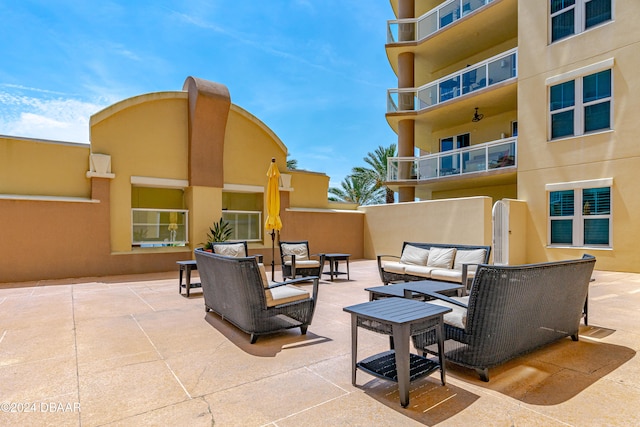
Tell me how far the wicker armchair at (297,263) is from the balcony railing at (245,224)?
394 centimetres

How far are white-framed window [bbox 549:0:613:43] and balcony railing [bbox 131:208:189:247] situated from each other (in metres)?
12.8

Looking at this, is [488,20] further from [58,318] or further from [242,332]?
[58,318]

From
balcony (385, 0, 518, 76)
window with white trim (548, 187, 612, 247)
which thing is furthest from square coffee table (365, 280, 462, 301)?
balcony (385, 0, 518, 76)

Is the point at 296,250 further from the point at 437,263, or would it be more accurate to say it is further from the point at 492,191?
the point at 492,191

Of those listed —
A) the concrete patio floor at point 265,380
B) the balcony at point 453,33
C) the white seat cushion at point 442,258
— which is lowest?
the concrete patio floor at point 265,380

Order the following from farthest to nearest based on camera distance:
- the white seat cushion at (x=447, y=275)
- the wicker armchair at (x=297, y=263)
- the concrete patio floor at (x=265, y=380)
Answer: the wicker armchair at (x=297, y=263) < the white seat cushion at (x=447, y=275) < the concrete patio floor at (x=265, y=380)

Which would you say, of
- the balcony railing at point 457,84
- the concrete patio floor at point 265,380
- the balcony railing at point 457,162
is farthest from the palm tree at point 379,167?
the concrete patio floor at point 265,380

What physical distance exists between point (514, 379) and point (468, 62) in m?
15.2

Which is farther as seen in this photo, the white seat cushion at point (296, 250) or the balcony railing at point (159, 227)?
the balcony railing at point (159, 227)

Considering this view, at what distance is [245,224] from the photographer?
1269cm

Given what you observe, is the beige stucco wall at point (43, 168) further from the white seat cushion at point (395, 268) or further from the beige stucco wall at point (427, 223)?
the beige stucco wall at point (427, 223)

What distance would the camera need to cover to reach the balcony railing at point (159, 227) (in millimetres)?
10641

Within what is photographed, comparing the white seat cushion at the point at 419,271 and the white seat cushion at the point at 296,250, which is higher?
the white seat cushion at the point at 296,250

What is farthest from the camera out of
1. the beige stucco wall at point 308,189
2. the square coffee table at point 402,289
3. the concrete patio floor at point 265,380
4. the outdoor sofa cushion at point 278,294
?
the beige stucco wall at point 308,189
